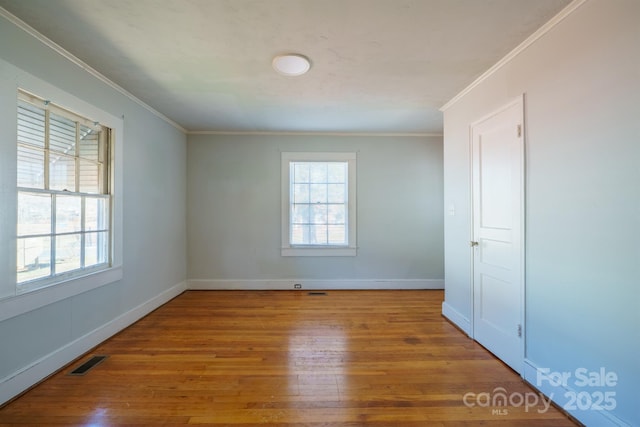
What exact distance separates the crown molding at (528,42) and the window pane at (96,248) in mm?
3910

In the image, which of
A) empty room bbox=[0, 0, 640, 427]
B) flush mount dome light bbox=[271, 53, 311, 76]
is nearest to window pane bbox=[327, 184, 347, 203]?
empty room bbox=[0, 0, 640, 427]

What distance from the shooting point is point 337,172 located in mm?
4781

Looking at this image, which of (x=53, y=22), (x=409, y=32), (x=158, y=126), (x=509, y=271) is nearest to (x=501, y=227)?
(x=509, y=271)

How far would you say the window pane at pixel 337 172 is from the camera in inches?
188

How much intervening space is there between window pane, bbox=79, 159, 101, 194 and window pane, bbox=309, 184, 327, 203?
2802 millimetres

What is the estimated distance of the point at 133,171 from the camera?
3254 mm

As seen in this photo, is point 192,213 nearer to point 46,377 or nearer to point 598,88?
point 46,377

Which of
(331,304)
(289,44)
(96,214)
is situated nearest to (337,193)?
(331,304)

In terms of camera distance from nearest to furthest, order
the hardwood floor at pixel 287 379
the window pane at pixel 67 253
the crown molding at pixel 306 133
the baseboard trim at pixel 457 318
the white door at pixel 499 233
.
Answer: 1. the hardwood floor at pixel 287 379
2. the white door at pixel 499 233
3. the window pane at pixel 67 253
4. the baseboard trim at pixel 457 318
5. the crown molding at pixel 306 133

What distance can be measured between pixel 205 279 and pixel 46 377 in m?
2.54

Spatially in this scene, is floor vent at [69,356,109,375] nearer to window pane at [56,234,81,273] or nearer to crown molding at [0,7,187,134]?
window pane at [56,234,81,273]

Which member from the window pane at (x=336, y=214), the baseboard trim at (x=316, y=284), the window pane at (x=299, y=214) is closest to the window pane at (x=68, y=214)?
the baseboard trim at (x=316, y=284)

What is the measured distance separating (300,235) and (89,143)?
9.66 ft

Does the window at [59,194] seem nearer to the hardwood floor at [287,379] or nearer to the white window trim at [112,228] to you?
the white window trim at [112,228]
